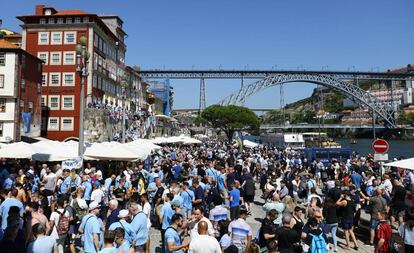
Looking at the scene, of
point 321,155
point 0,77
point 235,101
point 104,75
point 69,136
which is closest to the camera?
point 321,155

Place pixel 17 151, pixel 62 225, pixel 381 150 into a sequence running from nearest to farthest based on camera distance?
pixel 62 225, pixel 381 150, pixel 17 151

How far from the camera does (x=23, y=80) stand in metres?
40.2

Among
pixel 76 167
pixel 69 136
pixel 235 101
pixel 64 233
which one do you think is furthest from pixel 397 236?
pixel 235 101

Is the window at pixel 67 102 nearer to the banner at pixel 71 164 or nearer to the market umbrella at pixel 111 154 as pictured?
the market umbrella at pixel 111 154

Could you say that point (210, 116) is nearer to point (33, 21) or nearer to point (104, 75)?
point (104, 75)

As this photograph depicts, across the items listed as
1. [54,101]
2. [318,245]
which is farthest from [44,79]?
[318,245]

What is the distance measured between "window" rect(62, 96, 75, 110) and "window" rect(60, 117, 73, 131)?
138 cm

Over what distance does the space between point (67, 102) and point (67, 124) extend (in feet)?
9.10

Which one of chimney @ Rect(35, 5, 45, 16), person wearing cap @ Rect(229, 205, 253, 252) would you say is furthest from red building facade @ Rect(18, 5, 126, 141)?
person wearing cap @ Rect(229, 205, 253, 252)

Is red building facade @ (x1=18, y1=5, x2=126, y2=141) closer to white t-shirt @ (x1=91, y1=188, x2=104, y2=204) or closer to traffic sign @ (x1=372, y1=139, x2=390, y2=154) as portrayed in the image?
white t-shirt @ (x1=91, y1=188, x2=104, y2=204)

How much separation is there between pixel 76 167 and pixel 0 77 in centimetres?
2864

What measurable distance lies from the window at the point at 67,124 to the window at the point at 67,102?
1.38 m

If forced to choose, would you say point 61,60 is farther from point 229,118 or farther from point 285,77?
point 285,77

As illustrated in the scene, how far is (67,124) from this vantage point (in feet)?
157
